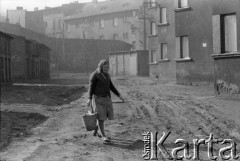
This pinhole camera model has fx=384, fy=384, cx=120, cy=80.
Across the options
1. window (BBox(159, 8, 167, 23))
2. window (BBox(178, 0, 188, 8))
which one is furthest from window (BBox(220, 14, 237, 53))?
window (BBox(159, 8, 167, 23))

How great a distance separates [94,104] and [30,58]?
1299 inches

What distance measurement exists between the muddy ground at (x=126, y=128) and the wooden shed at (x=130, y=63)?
29.5 meters

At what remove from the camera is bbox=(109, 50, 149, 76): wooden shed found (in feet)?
152

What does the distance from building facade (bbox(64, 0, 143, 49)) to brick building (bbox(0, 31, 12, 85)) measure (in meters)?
40.4

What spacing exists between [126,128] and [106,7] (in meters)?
69.5

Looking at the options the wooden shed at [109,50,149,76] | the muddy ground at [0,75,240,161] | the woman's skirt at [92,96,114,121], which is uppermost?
the wooden shed at [109,50,149,76]

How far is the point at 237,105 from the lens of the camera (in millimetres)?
13625

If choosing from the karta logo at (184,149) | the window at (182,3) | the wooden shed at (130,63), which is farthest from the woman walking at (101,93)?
the wooden shed at (130,63)

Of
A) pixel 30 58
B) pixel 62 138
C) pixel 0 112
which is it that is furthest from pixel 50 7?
→ pixel 62 138

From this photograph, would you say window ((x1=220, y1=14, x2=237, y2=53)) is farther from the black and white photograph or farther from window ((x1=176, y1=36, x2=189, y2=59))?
window ((x1=176, y1=36, x2=189, y2=59))

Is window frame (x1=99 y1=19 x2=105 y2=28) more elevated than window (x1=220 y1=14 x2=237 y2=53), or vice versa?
window frame (x1=99 y1=19 x2=105 y2=28)

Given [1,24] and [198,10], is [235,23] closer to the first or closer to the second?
[198,10]

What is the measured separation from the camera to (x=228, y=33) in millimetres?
16422

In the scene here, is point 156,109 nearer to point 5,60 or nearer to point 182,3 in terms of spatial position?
point 182,3
